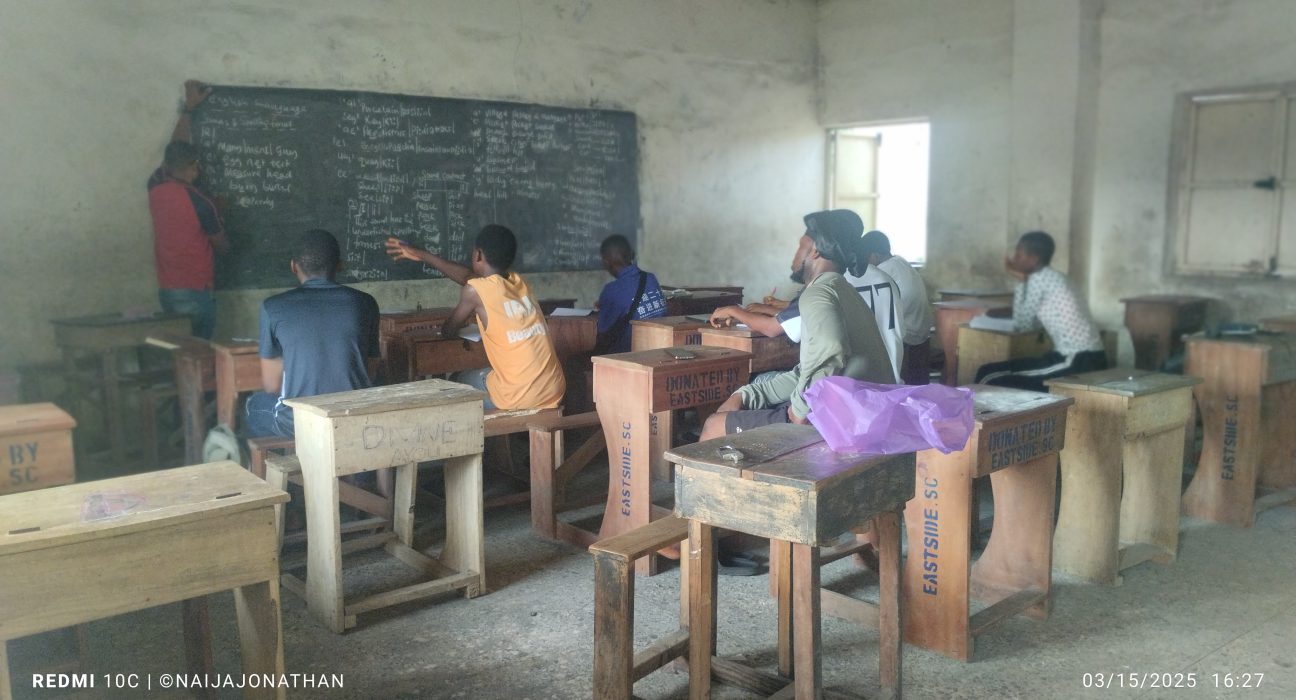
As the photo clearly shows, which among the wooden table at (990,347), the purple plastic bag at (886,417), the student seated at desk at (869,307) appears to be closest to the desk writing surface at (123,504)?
the purple plastic bag at (886,417)

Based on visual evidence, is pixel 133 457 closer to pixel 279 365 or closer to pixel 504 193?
pixel 279 365

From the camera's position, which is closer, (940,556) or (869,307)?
(940,556)

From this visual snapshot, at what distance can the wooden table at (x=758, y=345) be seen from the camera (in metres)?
4.26

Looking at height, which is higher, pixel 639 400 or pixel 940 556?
pixel 639 400

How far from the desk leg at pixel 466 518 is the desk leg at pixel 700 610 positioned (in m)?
1.12

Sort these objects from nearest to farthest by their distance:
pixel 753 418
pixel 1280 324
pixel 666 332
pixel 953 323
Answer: pixel 753 418
pixel 666 332
pixel 1280 324
pixel 953 323

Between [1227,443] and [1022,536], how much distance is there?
162 cm

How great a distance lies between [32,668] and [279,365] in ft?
4.83

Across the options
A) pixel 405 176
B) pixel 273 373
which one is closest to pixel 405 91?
pixel 405 176

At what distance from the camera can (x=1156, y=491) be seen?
3844 millimetres

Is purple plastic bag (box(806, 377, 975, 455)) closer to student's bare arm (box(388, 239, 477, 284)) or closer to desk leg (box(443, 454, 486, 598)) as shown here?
desk leg (box(443, 454, 486, 598))

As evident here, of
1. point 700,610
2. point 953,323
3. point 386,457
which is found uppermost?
point 953,323

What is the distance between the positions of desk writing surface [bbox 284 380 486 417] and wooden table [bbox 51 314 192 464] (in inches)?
89.2

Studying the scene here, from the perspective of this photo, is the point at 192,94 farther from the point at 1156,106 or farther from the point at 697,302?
the point at 1156,106
